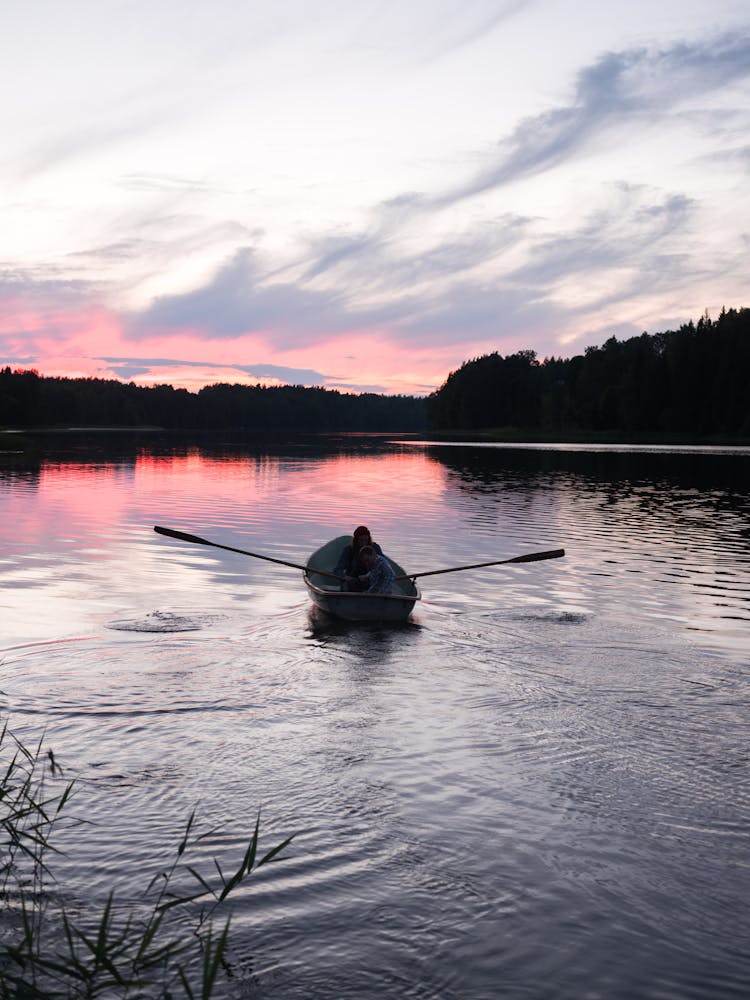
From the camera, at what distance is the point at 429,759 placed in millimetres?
9258

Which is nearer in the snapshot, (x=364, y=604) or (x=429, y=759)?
(x=429, y=759)

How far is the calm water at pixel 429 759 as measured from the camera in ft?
19.8

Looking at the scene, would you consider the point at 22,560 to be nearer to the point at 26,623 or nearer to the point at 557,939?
the point at 26,623

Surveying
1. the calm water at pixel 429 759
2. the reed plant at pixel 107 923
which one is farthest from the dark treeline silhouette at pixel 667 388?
the reed plant at pixel 107 923

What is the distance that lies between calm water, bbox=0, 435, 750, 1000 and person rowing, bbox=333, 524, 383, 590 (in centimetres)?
99

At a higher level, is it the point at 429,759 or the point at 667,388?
the point at 667,388

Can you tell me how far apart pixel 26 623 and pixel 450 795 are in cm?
921

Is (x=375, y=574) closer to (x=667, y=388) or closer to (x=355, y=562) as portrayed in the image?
(x=355, y=562)

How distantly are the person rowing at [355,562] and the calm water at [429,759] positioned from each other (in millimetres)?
985

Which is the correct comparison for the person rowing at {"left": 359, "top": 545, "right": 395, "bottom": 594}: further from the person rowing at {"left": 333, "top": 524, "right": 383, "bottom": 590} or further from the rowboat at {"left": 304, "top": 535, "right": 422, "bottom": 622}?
the rowboat at {"left": 304, "top": 535, "right": 422, "bottom": 622}

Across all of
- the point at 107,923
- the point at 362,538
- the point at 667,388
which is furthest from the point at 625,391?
the point at 107,923

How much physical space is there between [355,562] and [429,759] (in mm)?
8334

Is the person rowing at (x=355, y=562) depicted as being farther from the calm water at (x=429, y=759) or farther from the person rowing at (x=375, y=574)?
the calm water at (x=429, y=759)

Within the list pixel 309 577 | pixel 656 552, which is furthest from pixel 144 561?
pixel 656 552
